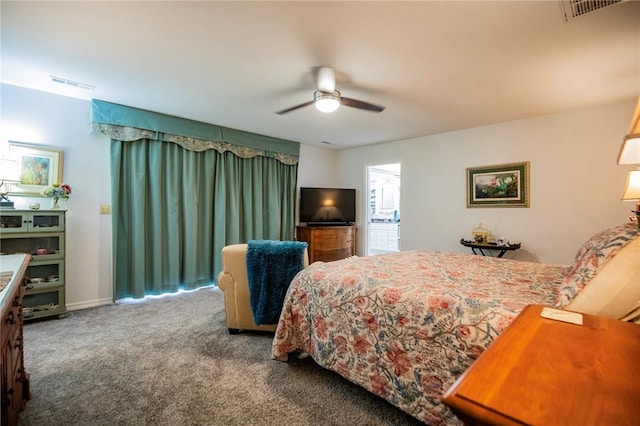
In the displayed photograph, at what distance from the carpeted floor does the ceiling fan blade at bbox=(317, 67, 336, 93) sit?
2.23 metres

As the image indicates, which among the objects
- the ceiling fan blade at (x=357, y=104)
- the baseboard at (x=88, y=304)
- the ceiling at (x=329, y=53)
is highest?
the ceiling at (x=329, y=53)

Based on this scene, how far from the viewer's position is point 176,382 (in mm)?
1866

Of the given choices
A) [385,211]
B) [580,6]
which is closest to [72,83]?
[580,6]

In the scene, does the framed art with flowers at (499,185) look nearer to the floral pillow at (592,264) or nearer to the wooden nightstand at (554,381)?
the floral pillow at (592,264)

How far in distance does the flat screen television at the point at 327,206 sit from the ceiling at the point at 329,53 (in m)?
2.08

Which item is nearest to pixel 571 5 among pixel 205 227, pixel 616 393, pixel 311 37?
pixel 311 37

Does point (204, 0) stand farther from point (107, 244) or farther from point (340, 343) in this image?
point (107, 244)

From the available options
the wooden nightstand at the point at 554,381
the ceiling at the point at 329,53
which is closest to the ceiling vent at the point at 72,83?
the ceiling at the point at 329,53

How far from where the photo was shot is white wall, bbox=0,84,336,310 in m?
2.96

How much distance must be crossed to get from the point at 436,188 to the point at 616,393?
4.26 meters

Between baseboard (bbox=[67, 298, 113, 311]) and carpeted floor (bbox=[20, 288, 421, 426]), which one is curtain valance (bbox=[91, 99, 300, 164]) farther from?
carpeted floor (bbox=[20, 288, 421, 426])

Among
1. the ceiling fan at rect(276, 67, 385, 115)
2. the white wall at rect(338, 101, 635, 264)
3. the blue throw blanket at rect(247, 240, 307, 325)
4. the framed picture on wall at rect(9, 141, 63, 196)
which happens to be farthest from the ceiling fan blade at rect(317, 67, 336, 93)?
the framed picture on wall at rect(9, 141, 63, 196)

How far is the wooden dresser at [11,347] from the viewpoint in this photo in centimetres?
111

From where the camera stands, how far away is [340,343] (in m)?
1.76
